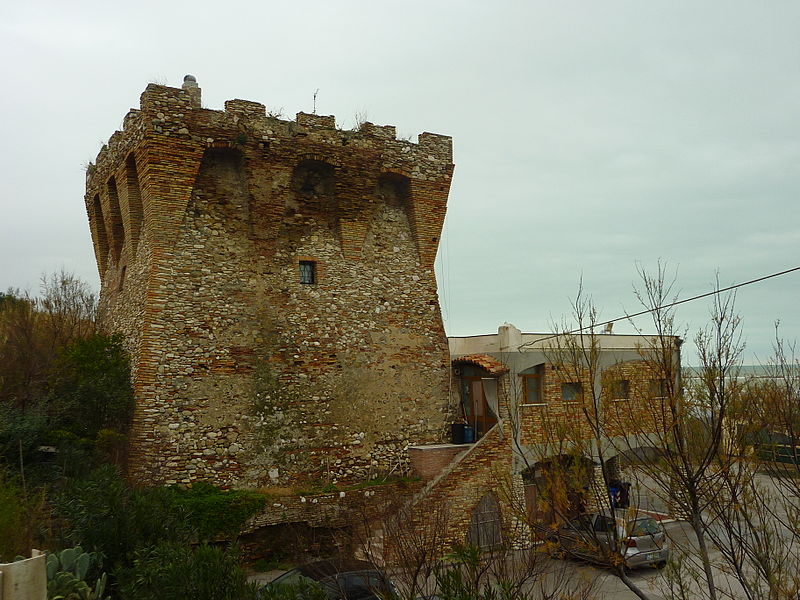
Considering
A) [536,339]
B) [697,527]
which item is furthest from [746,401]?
[536,339]

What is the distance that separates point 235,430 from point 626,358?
1150 cm

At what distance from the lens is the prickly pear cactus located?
8.09m

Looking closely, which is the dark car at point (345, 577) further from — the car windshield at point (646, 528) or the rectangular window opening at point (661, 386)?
the car windshield at point (646, 528)

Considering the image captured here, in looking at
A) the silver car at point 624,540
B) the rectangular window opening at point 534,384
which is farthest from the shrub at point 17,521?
the rectangular window opening at point 534,384

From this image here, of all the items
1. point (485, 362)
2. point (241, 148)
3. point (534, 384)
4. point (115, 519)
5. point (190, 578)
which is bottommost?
point (190, 578)

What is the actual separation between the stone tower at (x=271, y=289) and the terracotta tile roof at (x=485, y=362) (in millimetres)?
819

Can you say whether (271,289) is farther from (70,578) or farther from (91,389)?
(70,578)

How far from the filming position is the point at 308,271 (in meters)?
16.0

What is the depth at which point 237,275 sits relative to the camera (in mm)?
14859

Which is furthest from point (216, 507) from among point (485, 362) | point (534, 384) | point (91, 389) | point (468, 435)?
point (534, 384)

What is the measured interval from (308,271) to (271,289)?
1157mm

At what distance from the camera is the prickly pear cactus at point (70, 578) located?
8.09 meters

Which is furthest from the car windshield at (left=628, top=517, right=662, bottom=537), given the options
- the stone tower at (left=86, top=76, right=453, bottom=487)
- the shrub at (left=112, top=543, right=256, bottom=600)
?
the shrub at (left=112, top=543, right=256, bottom=600)

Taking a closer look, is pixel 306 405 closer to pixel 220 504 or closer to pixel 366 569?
pixel 220 504
